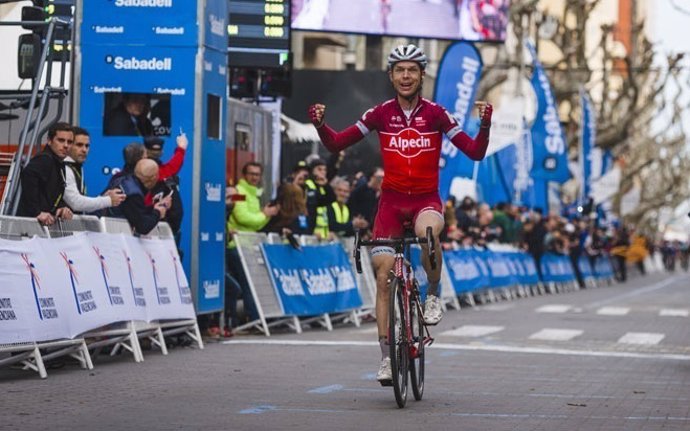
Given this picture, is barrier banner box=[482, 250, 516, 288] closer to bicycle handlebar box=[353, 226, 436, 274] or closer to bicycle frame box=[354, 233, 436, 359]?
bicycle frame box=[354, 233, 436, 359]

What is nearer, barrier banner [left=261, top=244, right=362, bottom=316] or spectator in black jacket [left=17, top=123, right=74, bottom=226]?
spectator in black jacket [left=17, top=123, right=74, bottom=226]

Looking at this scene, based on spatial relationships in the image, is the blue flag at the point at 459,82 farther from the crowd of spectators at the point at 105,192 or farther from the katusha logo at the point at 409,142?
the katusha logo at the point at 409,142

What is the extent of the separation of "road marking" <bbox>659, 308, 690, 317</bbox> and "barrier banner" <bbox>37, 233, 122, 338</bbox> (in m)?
14.6

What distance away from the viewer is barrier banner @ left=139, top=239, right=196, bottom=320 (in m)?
15.9

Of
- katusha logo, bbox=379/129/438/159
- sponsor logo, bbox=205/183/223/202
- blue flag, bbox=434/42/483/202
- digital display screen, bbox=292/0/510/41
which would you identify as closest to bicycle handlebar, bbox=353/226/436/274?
katusha logo, bbox=379/129/438/159

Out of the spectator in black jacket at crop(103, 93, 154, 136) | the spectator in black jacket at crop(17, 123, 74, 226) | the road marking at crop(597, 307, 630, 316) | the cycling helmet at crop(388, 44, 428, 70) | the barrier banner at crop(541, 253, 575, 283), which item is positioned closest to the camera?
the cycling helmet at crop(388, 44, 428, 70)

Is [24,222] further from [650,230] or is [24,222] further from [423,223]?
[650,230]

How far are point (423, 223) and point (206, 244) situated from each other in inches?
284

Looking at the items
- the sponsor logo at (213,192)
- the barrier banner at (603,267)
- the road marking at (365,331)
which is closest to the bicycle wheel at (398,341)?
the sponsor logo at (213,192)

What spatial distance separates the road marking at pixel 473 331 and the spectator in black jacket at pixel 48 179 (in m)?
6.99

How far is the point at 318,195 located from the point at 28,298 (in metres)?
9.66

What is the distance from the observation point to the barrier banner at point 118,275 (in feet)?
47.7

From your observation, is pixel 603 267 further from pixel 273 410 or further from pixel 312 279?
pixel 273 410

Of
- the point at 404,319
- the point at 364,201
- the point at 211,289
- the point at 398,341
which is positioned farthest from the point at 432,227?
the point at 364,201
